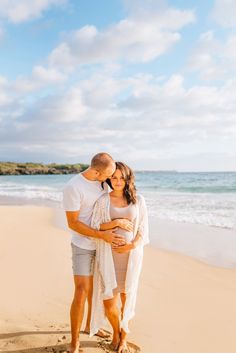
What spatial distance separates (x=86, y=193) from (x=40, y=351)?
165 cm

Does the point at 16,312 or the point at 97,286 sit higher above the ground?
the point at 97,286

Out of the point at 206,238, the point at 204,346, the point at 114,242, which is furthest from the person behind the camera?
the point at 206,238

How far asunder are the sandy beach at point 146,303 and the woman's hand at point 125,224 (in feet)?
4.24

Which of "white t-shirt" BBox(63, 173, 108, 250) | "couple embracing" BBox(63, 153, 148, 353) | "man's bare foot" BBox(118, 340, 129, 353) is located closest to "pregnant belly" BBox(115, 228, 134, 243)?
"couple embracing" BBox(63, 153, 148, 353)

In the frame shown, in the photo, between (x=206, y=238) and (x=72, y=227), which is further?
(x=206, y=238)

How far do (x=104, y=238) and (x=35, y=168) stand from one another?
9284 cm

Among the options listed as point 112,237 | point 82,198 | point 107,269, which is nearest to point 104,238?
point 112,237

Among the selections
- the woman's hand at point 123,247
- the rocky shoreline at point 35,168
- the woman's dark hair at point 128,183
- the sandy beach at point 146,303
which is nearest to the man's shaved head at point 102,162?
the woman's dark hair at point 128,183

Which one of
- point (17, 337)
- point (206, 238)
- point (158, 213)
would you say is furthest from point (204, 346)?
point (158, 213)

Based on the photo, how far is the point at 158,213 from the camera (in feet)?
45.2

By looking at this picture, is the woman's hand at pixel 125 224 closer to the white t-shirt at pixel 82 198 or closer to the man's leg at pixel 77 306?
the white t-shirt at pixel 82 198

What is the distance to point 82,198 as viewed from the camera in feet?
11.9

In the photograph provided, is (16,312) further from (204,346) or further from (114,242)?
(204,346)

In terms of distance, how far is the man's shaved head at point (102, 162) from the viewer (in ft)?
11.8
